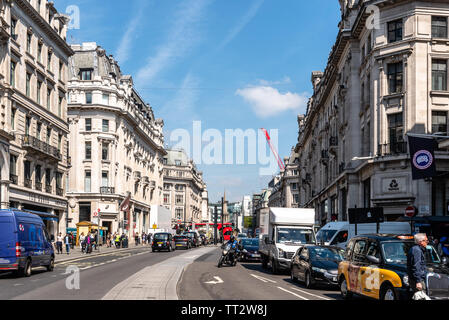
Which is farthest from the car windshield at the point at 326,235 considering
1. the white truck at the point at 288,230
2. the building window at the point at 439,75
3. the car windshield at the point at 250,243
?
the building window at the point at 439,75

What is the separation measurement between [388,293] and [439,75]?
88.8 feet

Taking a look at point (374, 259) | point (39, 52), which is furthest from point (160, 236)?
point (374, 259)

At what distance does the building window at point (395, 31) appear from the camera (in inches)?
1507

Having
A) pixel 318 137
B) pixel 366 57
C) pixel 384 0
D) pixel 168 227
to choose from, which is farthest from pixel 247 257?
pixel 168 227

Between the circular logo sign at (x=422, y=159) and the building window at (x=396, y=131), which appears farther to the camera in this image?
the building window at (x=396, y=131)

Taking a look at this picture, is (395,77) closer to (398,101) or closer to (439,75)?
(398,101)

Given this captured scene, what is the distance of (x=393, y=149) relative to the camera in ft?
124

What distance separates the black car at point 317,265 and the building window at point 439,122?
18087 mm

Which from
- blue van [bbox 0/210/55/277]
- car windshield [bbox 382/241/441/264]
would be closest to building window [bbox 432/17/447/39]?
car windshield [bbox 382/241/441/264]

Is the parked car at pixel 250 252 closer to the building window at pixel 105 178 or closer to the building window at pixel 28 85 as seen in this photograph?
the building window at pixel 28 85

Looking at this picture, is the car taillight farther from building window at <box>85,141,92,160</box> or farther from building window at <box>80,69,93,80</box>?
building window at <box>80,69,93,80</box>

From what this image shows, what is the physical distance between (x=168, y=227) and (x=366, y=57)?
4701 cm

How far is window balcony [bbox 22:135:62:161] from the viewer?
149 feet

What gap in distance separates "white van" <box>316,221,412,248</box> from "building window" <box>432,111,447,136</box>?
870 cm
